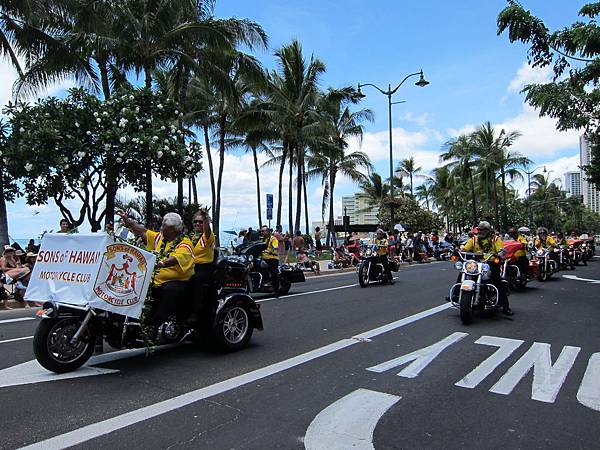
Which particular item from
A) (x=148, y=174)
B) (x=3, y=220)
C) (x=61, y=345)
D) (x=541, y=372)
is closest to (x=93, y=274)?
(x=61, y=345)

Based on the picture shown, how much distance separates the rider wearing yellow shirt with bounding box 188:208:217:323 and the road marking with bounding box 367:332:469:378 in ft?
6.82

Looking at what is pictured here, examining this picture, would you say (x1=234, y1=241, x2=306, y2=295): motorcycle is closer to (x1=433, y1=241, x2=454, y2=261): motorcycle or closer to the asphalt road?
the asphalt road

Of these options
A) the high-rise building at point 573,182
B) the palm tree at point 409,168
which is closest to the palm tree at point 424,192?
the palm tree at point 409,168

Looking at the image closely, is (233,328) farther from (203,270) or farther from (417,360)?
(417,360)

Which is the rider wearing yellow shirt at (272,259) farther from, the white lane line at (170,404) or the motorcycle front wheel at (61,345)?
the motorcycle front wheel at (61,345)

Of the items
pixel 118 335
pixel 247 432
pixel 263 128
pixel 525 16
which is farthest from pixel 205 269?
pixel 263 128

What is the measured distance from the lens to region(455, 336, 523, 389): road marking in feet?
17.9

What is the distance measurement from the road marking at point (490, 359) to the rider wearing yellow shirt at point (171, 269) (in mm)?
3206

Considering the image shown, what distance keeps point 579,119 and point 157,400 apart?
10.9 m

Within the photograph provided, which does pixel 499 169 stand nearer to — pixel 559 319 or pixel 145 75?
pixel 145 75

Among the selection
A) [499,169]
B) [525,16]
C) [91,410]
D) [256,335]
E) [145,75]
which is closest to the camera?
[91,410]

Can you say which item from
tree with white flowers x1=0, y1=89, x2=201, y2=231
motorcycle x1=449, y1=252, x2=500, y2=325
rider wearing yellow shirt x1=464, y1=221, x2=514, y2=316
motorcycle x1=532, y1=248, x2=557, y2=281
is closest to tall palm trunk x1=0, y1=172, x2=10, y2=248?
tree with white flowers x1=0, y1=89, x2=201, y2=231

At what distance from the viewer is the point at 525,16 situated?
1105 cm

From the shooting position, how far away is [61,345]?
5.38 m
